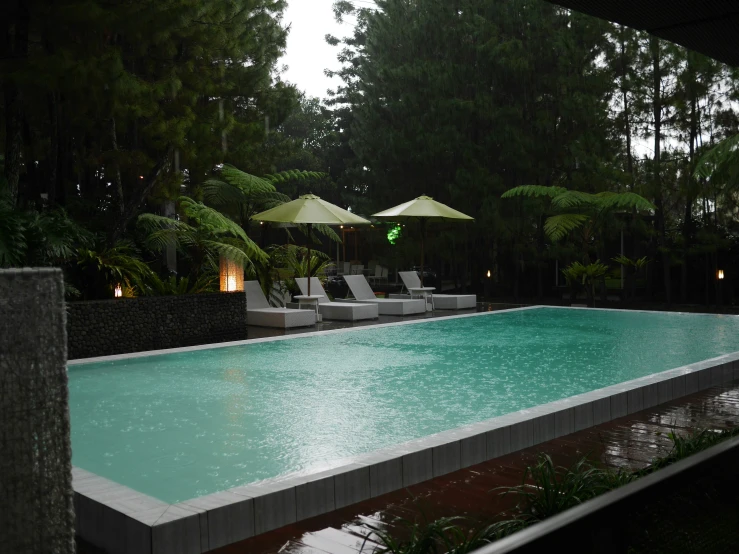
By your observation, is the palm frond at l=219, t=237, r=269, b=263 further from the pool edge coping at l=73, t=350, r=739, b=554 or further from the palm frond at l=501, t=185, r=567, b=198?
the pool edge coping at l=73, t=350, r=739, b=554

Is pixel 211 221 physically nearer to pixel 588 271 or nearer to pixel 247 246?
pixel 247 246

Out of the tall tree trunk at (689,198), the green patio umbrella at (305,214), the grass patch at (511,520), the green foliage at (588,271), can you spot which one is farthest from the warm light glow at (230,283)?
the tall tree trunk at (689,198)

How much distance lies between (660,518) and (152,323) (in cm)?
973

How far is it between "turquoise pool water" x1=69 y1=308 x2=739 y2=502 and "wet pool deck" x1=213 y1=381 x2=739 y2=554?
1126 millimetres

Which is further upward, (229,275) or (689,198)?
(689,198)

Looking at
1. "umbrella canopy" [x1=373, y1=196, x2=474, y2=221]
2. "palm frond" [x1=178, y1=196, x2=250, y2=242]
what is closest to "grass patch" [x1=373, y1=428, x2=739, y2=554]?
"palm frond" [x1=178, y1=196, x2=250, y2=242]

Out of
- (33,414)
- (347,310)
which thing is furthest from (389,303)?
(33,414)

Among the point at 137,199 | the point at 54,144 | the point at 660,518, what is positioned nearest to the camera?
the point at 660,518

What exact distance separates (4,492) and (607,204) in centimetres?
1694

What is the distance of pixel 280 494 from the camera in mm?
3982

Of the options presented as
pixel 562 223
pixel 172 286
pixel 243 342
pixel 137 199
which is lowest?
pixel 243 342

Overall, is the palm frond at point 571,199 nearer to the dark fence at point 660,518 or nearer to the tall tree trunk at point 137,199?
the tall tree trunk at point 137,199

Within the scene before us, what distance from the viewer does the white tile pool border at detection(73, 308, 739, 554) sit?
11.9 feet

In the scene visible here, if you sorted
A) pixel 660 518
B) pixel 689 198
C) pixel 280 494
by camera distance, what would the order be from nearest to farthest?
pixel 660 518, pixel 280 494, pixel 689 198
